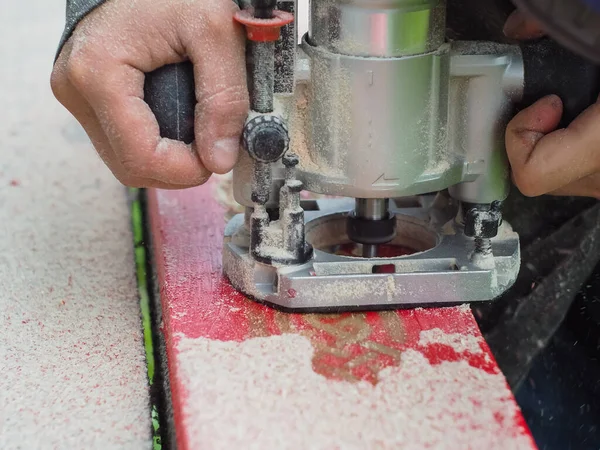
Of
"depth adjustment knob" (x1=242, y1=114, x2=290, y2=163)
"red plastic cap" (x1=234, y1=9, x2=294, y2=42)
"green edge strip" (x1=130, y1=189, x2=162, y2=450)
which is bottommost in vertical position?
"green edge strip" (x1=130, y1=189, x2=162, y2=450)

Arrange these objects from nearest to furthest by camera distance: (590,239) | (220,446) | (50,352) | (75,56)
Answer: (220,446) → (75,56) → (50,352) → (590,239)

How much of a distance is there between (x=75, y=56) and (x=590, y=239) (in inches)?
33.3

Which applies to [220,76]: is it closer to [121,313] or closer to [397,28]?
[397,28]

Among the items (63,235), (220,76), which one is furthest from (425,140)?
(63,235)

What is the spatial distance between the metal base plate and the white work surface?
175 millimetres

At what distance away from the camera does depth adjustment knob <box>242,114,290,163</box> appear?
3.16 feet

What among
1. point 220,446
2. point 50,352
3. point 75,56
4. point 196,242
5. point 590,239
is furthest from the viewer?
point 590,239

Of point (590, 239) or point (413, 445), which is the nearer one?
point (413, 445)

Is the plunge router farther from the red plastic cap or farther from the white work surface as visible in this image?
the white work surface

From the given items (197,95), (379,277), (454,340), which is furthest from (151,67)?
(454,340)

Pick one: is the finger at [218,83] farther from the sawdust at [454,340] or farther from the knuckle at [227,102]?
the sawdust at [454,340]

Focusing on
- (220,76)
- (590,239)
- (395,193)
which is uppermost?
(220,76)

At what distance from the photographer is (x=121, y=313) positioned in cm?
116

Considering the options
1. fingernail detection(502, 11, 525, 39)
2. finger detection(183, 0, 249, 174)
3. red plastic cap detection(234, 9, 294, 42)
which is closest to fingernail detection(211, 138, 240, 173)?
finger detection(183, 0, 249, 174)
